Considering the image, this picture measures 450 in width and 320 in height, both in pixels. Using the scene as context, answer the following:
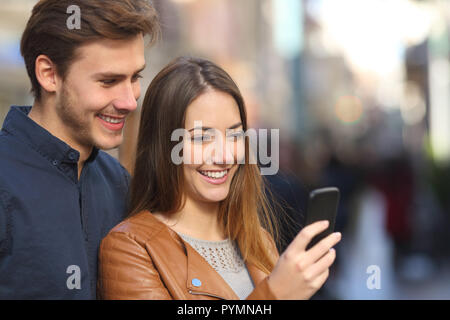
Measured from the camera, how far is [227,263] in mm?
2574

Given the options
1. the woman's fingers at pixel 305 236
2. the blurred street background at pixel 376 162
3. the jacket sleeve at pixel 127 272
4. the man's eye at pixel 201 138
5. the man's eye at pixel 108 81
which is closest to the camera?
the woman's fingers at pixel 305 236

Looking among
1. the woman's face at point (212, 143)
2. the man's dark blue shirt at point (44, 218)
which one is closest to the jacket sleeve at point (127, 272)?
the man's dark blue shirt at point (44, 218)

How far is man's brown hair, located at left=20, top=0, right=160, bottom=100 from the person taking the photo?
2.49 meters

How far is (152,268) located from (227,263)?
403mm

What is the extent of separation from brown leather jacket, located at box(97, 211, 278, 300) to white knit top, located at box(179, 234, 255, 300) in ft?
0.34

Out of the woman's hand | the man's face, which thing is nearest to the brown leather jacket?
the woman's hand

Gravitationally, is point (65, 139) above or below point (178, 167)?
above

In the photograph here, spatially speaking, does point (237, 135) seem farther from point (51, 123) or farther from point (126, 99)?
point (51, 123)

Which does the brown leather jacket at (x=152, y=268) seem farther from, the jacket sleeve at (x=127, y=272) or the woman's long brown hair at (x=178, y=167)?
the woman's long brown hair at (x=178, y=167)

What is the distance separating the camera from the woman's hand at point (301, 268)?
203 centimetres

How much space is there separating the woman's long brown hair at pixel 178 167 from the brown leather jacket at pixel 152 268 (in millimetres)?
196

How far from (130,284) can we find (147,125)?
727 mm

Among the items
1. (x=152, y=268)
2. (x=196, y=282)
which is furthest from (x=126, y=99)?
(x=196, y=282)

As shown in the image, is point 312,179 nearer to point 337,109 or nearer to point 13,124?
point 13,124
